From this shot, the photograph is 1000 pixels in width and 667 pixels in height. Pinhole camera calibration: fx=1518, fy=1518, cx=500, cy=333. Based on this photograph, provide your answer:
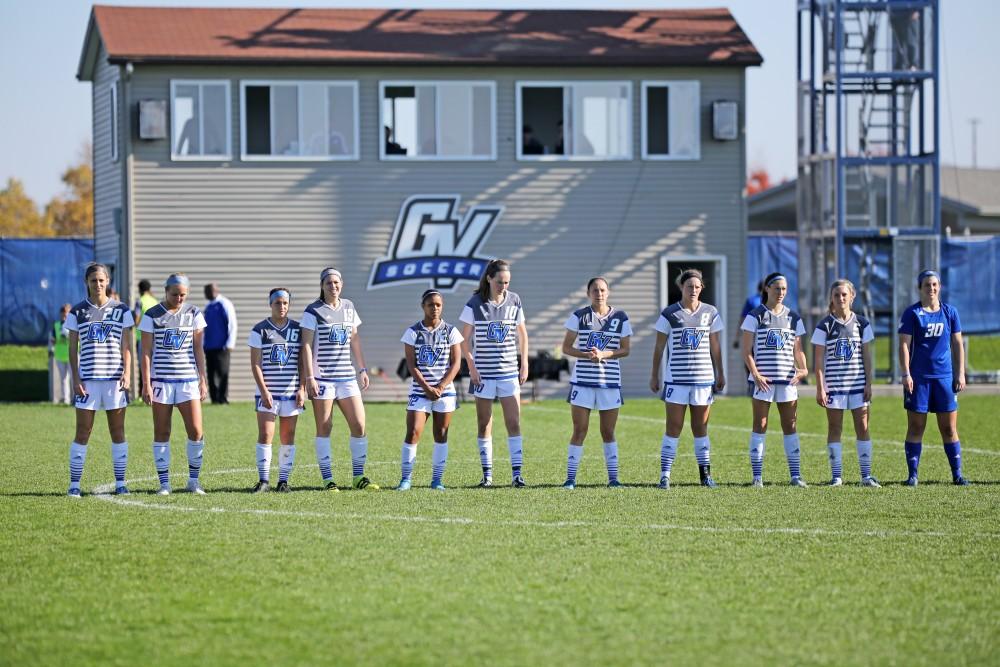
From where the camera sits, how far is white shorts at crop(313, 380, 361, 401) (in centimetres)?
1352

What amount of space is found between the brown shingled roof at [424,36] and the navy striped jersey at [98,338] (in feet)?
53.5

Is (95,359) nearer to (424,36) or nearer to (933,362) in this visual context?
(933,362)

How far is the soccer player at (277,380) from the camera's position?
13.5 metres

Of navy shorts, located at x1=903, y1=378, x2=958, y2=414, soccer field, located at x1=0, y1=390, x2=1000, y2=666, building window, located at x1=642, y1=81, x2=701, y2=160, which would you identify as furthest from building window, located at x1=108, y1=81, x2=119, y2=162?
navy shorts, located at x1=903, y1=378, x2=958, y2=414

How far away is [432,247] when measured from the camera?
29.5 m

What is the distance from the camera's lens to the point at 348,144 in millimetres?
29547

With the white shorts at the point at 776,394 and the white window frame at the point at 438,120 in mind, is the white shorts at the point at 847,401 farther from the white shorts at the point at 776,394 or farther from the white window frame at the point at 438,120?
the white window frame at the point at 438,120

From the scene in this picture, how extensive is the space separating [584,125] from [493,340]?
16.7 metres

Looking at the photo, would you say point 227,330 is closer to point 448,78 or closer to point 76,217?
point 448,78

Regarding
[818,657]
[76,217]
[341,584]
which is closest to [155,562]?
[341,584]

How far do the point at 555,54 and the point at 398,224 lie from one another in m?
4.53

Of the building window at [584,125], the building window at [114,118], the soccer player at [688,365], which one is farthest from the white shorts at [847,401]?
the building window at [114,118]

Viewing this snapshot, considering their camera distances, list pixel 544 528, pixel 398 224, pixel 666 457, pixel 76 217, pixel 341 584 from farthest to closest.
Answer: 1. pixel 76 217
2. pixel 398 224
3. pixel 666 457
4. pixel 544 528
5. pixel 341 584

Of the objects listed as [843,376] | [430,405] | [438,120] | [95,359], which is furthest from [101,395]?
[438,120]
